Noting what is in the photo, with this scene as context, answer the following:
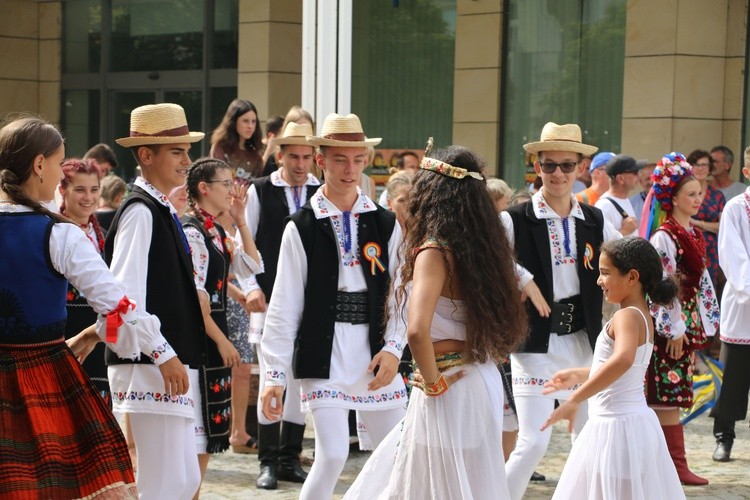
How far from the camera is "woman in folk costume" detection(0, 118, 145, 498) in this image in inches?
Answer: 167

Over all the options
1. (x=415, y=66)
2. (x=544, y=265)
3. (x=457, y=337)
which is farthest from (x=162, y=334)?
(x=415, y=66)

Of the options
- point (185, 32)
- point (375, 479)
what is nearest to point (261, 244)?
point (375, 479)

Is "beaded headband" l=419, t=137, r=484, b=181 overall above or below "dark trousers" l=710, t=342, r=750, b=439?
above

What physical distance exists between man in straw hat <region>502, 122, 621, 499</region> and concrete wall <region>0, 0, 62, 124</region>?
41.9ft

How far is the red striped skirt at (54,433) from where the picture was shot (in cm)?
422

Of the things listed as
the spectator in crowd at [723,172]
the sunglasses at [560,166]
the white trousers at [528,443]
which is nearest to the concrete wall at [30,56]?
the spectator in crowd at [723,172]

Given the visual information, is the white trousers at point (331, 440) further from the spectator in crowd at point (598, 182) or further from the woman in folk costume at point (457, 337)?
the spectator in crowd at point (598, 182)

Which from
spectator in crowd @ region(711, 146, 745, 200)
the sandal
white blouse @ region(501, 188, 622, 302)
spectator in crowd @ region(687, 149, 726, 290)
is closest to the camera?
white blouse @ region(501, 188, 622, 302)

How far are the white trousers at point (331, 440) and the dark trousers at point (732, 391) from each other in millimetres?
3478

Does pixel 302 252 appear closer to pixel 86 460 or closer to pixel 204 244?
pixel 204 244

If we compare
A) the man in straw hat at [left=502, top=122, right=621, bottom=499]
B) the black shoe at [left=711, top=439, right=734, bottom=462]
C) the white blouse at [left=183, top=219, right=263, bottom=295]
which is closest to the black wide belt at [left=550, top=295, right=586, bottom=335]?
the man in straw hat at [left=502, top=122, right=621, bottom=499]

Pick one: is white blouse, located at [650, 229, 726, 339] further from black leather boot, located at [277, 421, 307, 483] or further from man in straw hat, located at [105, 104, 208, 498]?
man in straw hat, located at [105, 104, 208, 498]

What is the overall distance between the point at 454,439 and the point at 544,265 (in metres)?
2.10

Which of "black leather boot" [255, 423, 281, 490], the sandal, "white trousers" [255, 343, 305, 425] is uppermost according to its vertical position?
"white trousers" [255, 343, 305, 425]
